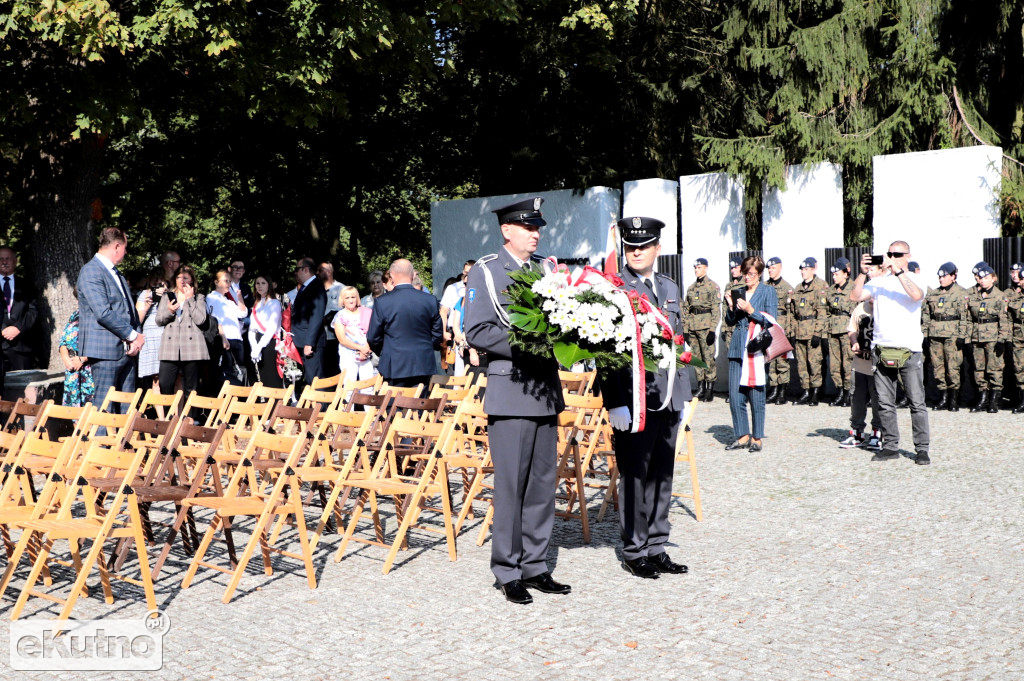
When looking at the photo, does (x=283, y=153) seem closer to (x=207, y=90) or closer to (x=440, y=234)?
(x=440, y=234)

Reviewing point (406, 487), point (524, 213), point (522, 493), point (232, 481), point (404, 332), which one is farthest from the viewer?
point (404, 332)

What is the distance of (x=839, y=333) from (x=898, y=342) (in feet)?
17.1

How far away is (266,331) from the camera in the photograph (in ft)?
46.3

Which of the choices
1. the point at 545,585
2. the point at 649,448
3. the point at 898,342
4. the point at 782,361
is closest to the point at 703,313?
the point at 782,361

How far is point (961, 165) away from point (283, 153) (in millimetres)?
16604

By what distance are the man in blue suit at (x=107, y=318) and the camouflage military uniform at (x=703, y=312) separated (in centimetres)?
896

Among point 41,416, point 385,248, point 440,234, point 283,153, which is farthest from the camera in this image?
point 385,248

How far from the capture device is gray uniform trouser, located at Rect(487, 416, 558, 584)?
5941 millimetres

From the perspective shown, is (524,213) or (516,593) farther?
(524,213)

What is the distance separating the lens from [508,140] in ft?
79.6

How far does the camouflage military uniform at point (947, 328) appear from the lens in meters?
14.5

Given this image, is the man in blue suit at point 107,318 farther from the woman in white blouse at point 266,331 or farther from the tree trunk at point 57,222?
the woman in white blouse at point 266,331

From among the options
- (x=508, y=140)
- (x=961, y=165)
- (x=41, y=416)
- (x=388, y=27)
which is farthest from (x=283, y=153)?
(x=41, y=416)

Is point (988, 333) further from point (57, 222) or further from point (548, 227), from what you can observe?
point (57, 222)
